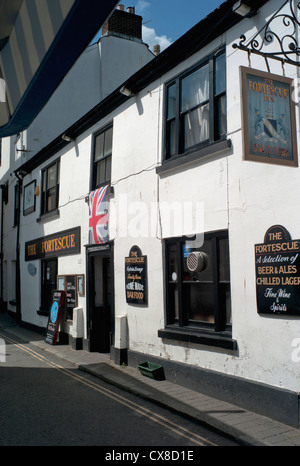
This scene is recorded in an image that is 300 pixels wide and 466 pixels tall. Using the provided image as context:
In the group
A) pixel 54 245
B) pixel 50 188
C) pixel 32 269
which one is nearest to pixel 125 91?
pixel 54 245

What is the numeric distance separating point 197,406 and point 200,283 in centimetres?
211

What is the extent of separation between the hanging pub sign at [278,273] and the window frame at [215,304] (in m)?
0.94

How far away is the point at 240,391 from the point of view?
6395 mm

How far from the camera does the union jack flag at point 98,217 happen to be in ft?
34.7

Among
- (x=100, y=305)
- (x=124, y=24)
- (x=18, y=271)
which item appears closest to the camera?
(x=100, y=305)

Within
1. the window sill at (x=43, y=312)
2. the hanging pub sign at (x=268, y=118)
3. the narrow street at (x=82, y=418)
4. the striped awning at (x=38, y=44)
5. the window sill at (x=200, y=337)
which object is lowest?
the narrow street at (x=82, y=418)

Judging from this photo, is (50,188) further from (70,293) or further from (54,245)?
(70,293)

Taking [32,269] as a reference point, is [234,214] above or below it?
above

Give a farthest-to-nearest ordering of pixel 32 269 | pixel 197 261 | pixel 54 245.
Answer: pixel 32 269 → pixel 54 245 → pixel 197 261

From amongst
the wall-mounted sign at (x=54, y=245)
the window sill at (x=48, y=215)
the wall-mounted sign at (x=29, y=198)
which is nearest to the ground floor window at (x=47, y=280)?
the wall-mounted sign at (x=54, y=245)

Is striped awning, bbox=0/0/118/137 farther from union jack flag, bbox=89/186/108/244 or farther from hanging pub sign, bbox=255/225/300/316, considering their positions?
union jack flag, bbox=89/186/108/244

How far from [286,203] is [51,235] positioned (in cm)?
982

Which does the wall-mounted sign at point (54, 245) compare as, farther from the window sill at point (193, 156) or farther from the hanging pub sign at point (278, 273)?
the hanging pub sign at point (278, 273)

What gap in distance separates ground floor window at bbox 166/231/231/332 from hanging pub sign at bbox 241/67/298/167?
2059mm
